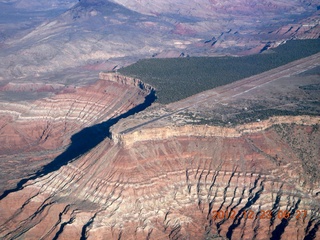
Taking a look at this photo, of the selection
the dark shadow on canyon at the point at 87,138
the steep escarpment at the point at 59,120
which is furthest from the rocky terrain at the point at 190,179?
the steep escarpment at the point at 59,120

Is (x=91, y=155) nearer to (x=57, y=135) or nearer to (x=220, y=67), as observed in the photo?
(x=57, y=135)

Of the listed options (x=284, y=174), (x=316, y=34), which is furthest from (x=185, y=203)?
(x=316, y=34)

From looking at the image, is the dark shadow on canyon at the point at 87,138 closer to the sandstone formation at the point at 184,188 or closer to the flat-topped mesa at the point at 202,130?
the sandstone formation at the point at 184,188

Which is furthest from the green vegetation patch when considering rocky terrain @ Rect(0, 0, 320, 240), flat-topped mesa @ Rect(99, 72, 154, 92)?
rocky terrain @ Rect(0, 0, 320, 240)
